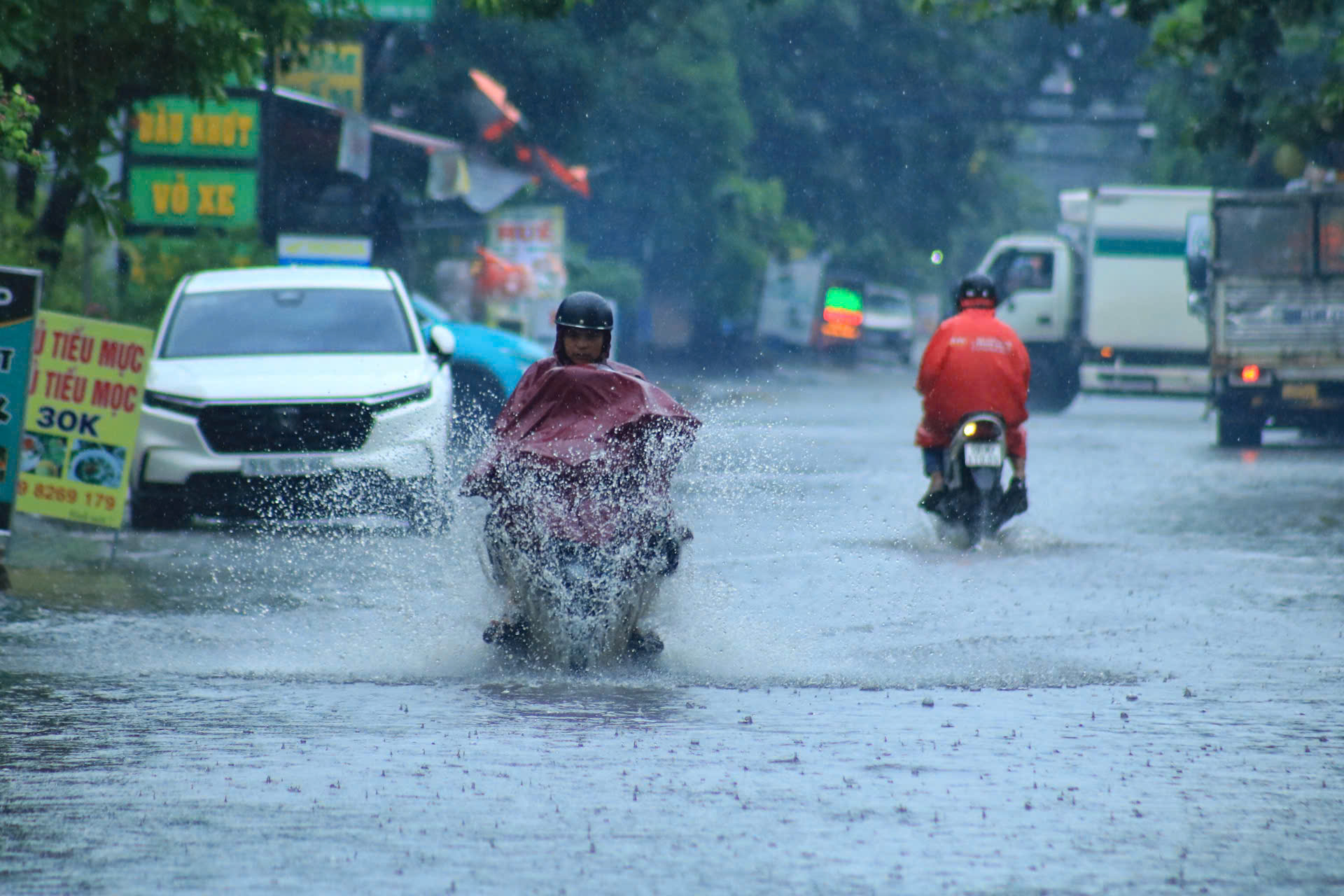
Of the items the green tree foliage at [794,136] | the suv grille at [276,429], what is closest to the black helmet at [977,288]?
the suv grille at [276,429]

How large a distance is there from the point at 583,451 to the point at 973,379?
18.6ft

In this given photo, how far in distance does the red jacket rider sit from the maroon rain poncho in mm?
5185

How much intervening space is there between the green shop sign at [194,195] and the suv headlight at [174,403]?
26.9 feet

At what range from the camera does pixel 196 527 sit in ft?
47.9

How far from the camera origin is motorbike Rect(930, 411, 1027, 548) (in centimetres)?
1338

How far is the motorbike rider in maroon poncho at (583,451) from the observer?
8.43 m

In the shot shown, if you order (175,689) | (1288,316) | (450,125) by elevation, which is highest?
(450,125)

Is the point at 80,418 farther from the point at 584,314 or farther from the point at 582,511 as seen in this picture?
the point at 582,511

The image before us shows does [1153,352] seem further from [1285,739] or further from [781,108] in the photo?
[1285,739]

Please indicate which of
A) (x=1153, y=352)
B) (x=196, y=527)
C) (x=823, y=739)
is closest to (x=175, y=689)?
(x=823, y=739)

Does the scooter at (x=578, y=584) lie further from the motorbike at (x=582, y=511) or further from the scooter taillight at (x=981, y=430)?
the scooter taillight at (x=981, y=430)

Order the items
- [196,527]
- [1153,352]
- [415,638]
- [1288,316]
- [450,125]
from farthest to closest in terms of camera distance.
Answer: [450,125], [1153,352], [1288,316], [196,527], [415,638]

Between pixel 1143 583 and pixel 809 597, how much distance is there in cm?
194

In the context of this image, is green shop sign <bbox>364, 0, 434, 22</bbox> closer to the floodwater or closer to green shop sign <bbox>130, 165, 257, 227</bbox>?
green shop sign <bbox>130, 165, 257, 227</bbox>
